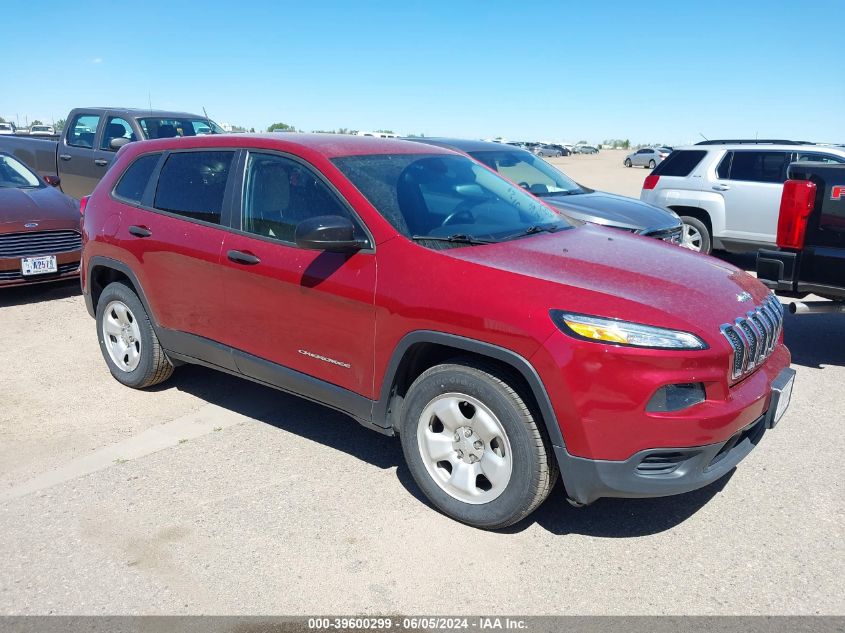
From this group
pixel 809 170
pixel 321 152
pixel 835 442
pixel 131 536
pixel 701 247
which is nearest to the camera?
pixel 131 536

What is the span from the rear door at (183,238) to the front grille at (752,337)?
9.23 feet

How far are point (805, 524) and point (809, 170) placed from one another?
10.2 feet

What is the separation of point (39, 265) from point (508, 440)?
21.0 ft

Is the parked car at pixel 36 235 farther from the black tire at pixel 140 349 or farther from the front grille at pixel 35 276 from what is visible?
the black tire at pixel 140 349

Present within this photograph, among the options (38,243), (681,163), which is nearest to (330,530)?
(38,243)

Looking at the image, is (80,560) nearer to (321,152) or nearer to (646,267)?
(321,152)

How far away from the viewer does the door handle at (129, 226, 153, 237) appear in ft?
15.7

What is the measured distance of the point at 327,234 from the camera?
3523 mm

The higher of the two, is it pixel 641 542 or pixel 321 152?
pixel 321 152

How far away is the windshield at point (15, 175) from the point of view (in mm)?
8664

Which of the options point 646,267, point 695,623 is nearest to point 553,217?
point 646,267

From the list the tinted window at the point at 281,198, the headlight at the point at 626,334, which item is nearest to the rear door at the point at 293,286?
the tinted window at the point at 281,198

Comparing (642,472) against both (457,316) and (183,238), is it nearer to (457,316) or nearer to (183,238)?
(457,316)

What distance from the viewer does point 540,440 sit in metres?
3.19
